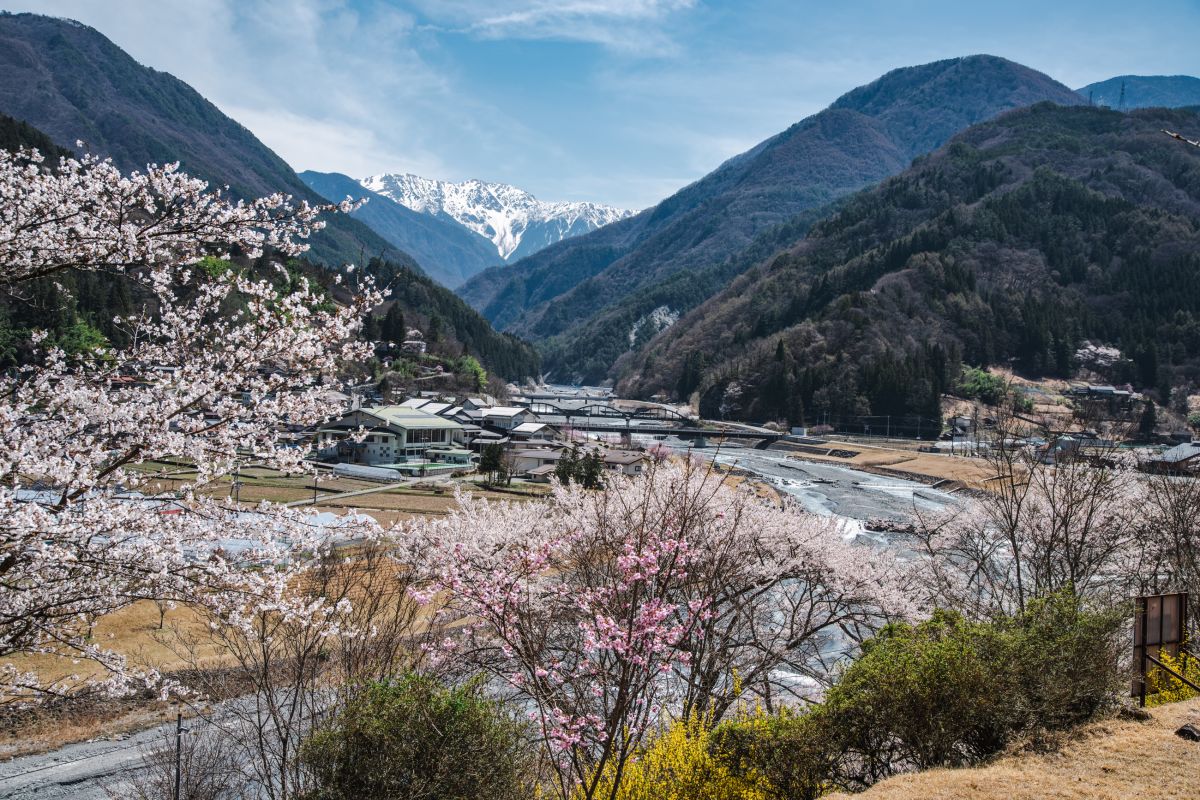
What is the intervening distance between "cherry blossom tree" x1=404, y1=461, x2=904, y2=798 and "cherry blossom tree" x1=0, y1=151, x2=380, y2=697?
6.97ft

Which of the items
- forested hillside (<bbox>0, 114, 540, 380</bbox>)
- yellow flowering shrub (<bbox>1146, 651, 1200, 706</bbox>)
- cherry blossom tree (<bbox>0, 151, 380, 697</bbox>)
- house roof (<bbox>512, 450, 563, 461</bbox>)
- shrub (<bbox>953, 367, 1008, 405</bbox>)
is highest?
forested hillside (<bbox>0, 114, 540, 380</bbox>)

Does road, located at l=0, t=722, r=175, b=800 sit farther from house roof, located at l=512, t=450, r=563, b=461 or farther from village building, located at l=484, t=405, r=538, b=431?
village building, located at l=484, t=405, r=538, b=431

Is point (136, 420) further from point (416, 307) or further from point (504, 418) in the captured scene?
point (416, 307)

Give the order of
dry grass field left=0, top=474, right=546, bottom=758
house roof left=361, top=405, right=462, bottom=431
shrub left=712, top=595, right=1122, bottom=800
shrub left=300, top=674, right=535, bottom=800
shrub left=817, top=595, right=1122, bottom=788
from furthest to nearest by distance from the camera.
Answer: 1. house roof left=361, top=405, right=462, bottom=431
2. dry grass field left=0, top=474, right=546, bottom=758
3. shrub left=817, top=595, right=1122, bottom=788
4. shrub left=712, top=595, right=1122, bottom=800
5. shrub left=300, top=674, right=535, bottom=800

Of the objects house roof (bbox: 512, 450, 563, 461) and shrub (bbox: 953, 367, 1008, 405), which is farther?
shrub (bbox: 953, 367, 1008, 405)

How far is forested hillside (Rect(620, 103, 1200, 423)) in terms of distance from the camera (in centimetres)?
10669

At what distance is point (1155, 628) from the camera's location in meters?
10.1

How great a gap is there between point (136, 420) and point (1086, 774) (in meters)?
10.1

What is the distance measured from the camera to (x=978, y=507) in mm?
29203

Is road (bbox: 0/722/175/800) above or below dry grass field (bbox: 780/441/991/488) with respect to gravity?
below

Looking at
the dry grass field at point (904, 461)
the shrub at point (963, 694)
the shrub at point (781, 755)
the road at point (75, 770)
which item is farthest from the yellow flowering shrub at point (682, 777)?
the dry grass field at point (904, 461)

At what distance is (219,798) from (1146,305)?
147842 mm

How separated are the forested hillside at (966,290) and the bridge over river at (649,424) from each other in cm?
955

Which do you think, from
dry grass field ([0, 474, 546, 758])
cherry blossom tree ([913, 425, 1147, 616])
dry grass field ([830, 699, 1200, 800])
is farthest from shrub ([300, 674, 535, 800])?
cherry blossom tree ([913, 425, 1147, 616])
